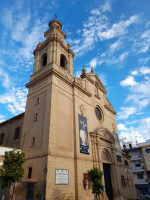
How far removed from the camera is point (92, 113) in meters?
25.0

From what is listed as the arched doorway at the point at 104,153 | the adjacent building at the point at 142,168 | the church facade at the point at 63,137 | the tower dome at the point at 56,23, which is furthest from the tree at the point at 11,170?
the adjacent building at the point at 142,168

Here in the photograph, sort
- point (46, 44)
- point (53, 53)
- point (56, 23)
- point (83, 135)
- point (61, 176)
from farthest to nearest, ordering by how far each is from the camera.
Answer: point (56, 23) → point (46, 44) → point (53, 53) → point (83, 135) → point (61, 176)

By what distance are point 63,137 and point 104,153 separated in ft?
30.2

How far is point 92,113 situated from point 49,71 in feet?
31.7

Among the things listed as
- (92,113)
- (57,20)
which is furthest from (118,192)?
(57,20)

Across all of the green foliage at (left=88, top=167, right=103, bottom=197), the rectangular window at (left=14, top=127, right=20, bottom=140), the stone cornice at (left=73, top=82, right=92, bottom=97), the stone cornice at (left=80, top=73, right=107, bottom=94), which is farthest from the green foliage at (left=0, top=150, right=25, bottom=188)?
the stone cornice at (left=80, top=73, right=107, bottom=94)

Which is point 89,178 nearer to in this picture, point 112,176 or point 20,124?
point 112,176

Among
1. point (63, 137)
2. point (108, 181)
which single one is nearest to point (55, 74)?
point (63, 137)

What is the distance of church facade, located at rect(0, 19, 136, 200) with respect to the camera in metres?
15.2

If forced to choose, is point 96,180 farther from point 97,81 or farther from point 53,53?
point 97,81

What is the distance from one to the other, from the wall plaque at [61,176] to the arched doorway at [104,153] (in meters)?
5.52

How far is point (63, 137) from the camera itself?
58.1 feet

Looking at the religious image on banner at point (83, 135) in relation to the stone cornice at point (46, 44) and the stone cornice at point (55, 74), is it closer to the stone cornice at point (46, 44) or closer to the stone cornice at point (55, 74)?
the stone cornice at point (55, 74)

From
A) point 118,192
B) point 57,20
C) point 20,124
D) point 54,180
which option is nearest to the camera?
point 54,180
